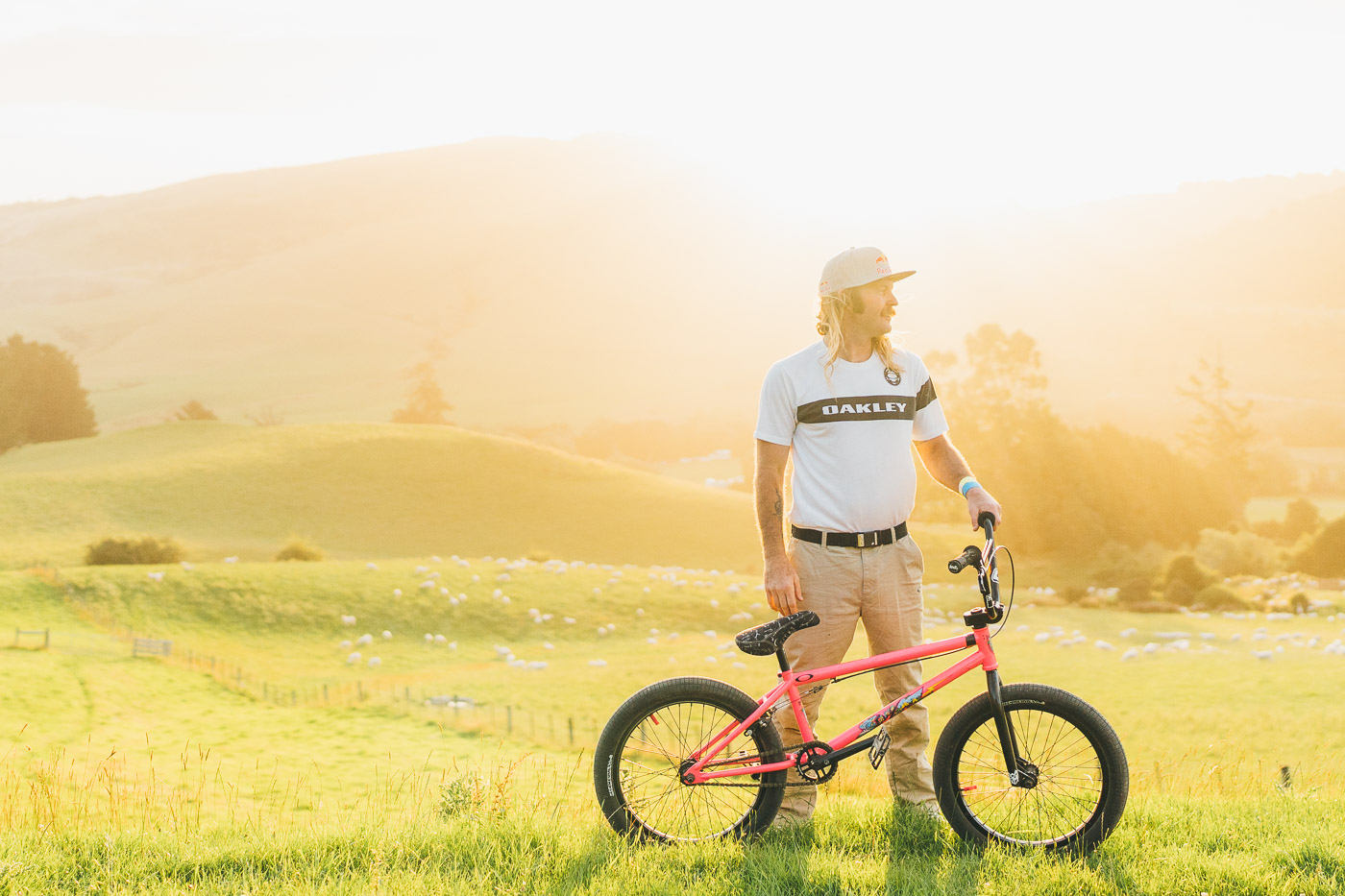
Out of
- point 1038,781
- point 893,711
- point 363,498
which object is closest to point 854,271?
point 893,711

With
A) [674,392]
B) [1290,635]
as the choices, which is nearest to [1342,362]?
[674,392]

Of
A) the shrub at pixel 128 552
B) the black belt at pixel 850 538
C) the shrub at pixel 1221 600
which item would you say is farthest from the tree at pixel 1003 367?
the black belt at pixel 850 538

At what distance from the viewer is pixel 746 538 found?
186ft

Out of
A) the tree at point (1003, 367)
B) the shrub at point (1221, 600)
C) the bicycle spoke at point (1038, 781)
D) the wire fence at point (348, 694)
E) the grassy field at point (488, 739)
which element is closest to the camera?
the grassy field at point (488, 739)

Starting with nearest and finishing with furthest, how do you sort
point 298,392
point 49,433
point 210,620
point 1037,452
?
point 210,620 < point 1037,452 < point 49,433 < point 298,392

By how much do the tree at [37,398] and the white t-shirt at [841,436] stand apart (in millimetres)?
83614

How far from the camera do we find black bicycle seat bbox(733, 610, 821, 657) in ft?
16.5

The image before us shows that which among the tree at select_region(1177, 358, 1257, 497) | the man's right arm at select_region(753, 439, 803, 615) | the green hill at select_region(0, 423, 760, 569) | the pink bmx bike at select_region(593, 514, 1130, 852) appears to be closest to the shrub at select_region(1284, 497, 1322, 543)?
the tree at select_region(1177, 358, 1257, 497)

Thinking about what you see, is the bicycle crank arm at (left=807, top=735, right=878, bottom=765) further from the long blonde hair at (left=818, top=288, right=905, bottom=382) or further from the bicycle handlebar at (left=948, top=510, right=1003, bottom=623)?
the long blonde hair at (left=818, top=288, right=905, bottom=382)

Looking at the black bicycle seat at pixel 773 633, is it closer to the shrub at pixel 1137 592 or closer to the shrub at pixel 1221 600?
the shrub at pixel 1137 592

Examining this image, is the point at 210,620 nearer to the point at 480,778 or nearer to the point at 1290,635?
the point at 480,778

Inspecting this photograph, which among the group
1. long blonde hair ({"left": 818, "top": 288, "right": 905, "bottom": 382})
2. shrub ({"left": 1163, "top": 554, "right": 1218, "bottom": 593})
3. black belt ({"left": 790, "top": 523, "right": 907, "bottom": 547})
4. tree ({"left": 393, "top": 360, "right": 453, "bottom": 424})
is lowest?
shrub ({"left": 1163, "top": 554, "right": 1218, "bottom": 593})

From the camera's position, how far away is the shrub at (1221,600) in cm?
4312

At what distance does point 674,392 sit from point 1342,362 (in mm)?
106984
